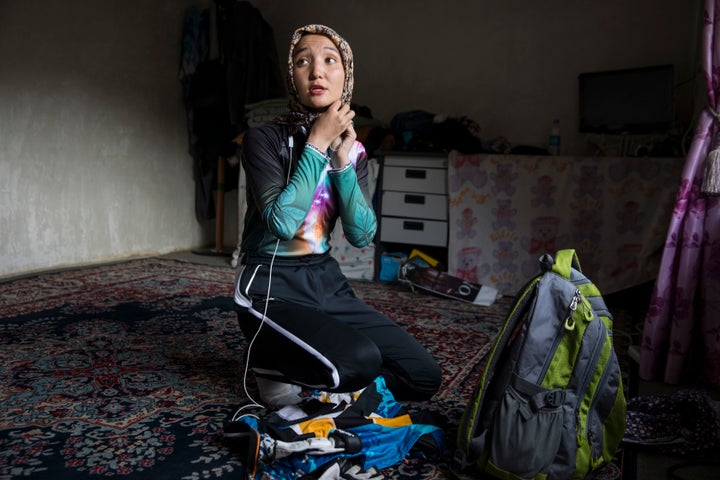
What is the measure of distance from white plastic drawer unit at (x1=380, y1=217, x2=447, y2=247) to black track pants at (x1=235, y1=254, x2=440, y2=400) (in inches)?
75.2

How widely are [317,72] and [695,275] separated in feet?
4.65

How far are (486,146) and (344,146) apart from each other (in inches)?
89.0

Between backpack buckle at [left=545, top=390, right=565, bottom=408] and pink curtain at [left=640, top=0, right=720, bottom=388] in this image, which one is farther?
pink curtain at [left=640, top=0, right=720, bottom=388]

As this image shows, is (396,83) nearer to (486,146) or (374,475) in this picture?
(486,146)

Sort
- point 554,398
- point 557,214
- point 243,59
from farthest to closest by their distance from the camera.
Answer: point 243,59, point 557,214, point 554,398

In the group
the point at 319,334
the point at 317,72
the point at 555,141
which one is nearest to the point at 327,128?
the point at 317,72

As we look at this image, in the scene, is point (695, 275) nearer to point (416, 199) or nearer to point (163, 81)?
point (416, 199)

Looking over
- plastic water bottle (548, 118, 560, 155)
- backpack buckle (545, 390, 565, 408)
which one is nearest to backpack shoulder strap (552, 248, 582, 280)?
backpack buckle (545, 390, 565, 408)

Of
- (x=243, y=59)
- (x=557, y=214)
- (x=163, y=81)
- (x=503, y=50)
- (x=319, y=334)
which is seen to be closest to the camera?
(x=319, y=334)

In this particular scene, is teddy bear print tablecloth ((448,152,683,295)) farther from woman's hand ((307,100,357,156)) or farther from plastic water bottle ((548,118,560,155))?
woman's hand ((307,100,357,156))

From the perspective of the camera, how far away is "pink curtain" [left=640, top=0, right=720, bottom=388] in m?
1.97

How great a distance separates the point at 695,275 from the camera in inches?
79.6

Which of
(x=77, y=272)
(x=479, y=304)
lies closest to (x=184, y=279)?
(x=77, y=272)

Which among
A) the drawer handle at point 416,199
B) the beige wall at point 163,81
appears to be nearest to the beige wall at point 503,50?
the beige wall at point 163,81
